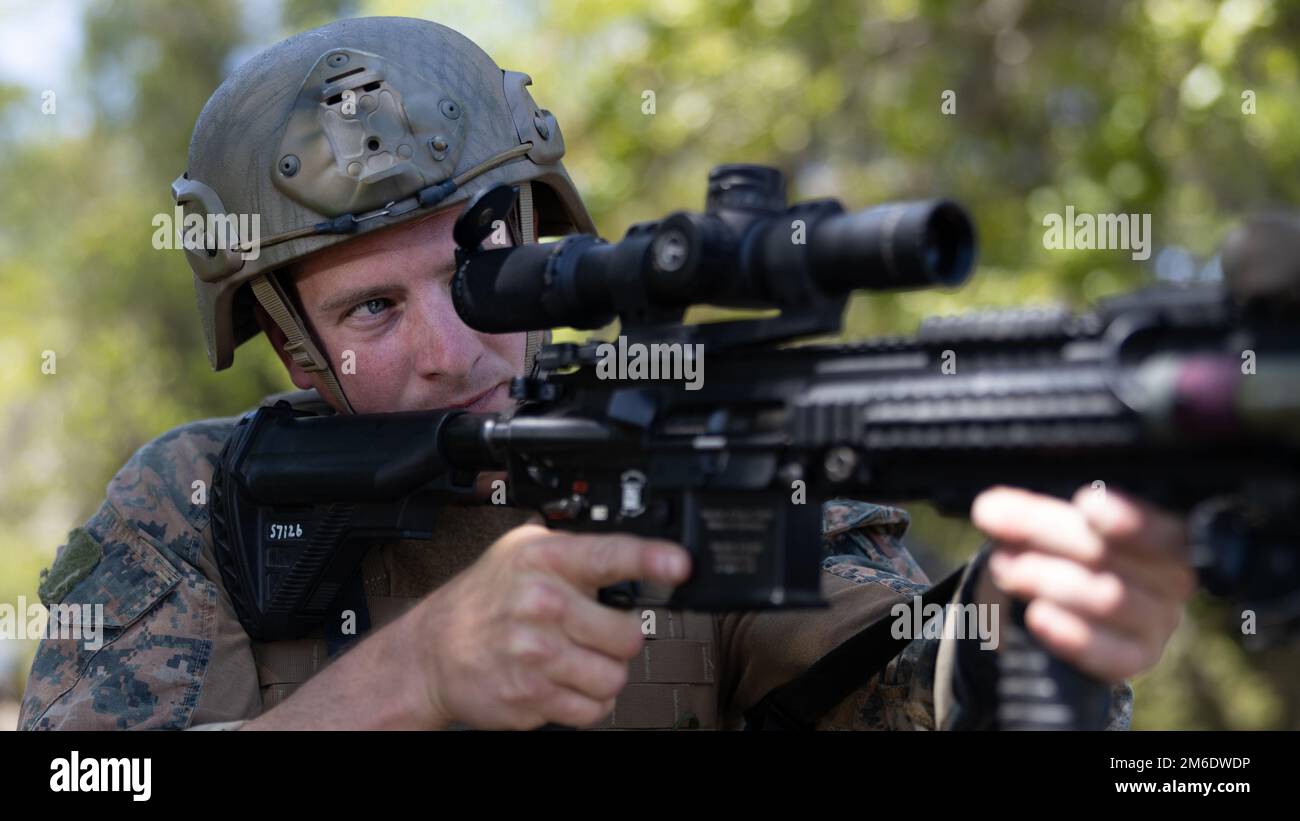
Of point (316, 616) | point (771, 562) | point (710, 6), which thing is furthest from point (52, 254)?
point (771, 562)

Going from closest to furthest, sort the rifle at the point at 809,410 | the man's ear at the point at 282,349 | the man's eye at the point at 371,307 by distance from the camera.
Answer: the rifle at the point at 809,410
the man's eye at the point at 371,307
the man's ear at the point at 282,349

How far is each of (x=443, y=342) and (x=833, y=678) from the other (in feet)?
3.95

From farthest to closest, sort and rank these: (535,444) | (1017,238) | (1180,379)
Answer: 1. (1017,238)
2. (535,444)
3. (1180,379)

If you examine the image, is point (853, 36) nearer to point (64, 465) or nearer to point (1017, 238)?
point (1017, 238)

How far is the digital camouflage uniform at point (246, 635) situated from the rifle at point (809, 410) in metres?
0.25

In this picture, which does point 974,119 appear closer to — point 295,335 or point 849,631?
point 295,335

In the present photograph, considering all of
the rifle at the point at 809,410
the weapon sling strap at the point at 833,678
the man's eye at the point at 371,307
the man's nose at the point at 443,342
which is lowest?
the weapon sling strap at the point at 833,678

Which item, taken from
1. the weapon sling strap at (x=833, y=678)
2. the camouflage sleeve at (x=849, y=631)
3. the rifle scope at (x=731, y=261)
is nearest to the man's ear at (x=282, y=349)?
the rifle scope at (x=731, y=261)

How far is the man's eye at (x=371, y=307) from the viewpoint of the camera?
3.68 meters

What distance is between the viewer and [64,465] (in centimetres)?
1678

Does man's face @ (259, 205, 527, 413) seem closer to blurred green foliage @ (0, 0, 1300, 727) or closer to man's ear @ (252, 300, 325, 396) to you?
man's ear @ (252, 300, 325, 396)

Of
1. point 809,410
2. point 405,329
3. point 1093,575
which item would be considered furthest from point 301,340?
point 1093,575

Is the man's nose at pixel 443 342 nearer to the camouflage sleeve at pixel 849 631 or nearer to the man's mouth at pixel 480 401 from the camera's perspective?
the man's mouth at pixel 480 401

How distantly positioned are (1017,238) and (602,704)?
25.3 feet
